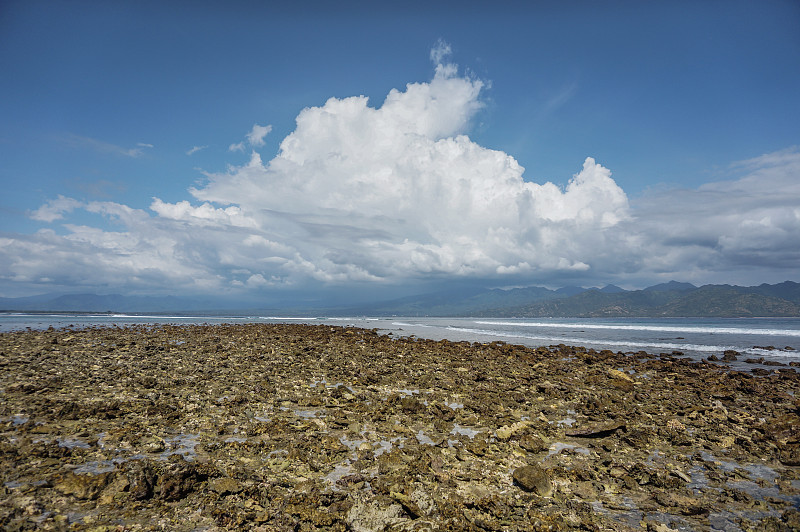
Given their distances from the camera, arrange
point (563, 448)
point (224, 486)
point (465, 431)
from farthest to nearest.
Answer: point (465, 431)
point (563, 448)
point (224, 486)

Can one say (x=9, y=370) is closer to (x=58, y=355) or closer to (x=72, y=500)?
(x=58, y=355)

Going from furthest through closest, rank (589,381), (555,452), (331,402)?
1. (589,381)
2. (331,402)
3. (555,452)

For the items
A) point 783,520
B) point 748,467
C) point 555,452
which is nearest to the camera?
point 783,520

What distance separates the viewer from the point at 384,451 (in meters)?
8.91

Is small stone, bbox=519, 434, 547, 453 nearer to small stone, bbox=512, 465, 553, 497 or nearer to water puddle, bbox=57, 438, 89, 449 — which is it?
small stone, bbox=512, 465, 553, 497

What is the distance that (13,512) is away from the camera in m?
5.50

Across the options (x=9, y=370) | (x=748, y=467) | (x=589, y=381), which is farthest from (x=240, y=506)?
(x=9, y=370)

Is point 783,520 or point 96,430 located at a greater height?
point 96,430

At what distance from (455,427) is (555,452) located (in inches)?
112

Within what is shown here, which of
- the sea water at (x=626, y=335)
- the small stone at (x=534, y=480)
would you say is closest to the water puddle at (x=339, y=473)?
the small stone at (x=534, y=480)

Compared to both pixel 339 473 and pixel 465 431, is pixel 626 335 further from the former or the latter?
pixel 339 473

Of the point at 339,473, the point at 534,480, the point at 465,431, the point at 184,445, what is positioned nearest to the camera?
the point at 534,480

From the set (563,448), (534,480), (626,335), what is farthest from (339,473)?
(626,335)

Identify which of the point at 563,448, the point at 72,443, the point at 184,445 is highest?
the point at 72,443
